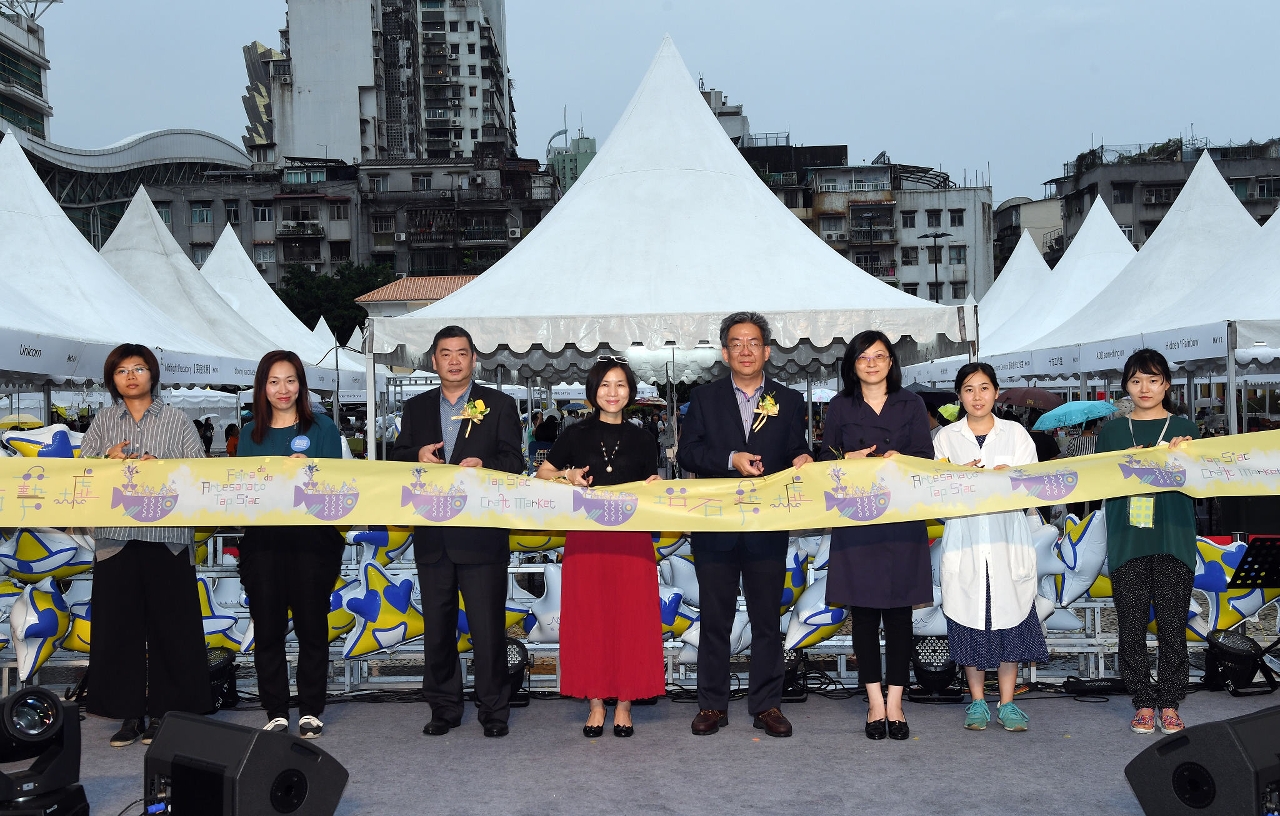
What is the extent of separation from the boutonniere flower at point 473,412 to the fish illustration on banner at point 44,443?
7.48ft

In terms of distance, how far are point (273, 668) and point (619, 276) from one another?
191 inches

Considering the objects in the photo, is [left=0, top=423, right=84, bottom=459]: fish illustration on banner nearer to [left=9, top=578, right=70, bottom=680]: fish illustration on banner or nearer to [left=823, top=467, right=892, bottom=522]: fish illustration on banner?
[left=9, top=578, right=70, bottom=680]: fish illustration on banner

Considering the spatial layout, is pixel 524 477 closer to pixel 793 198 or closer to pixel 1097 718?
pixel 1097 718

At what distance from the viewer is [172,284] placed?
16.5m

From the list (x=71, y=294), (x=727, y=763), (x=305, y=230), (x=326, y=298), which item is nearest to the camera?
(x=727, y=763)

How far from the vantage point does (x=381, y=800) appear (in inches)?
158

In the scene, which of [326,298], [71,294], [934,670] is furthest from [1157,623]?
[326,298]

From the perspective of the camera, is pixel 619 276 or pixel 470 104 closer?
pixel 619 276

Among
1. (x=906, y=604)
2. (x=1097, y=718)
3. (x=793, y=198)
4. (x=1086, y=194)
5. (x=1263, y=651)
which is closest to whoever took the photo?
(x=906, y=604)

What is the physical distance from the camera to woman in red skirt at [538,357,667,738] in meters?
4.71

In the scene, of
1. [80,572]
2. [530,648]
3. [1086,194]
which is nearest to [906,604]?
[530,648]

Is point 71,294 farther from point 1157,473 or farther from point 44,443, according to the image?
point 1157,473

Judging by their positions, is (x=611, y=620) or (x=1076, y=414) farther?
(x=1076, y=414)

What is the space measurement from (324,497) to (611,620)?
137 centimetres
